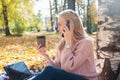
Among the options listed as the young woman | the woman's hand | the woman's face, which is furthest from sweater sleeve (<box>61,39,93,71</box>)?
the woman's face

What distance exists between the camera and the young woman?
12.3ft

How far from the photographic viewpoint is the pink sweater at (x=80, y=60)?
3791 millimetres

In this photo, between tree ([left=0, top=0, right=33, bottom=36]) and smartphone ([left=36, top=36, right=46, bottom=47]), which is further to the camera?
tree ([left=0, top=0, right=33, bottom=36])

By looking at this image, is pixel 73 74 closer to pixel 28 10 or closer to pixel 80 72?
pixel 80 72

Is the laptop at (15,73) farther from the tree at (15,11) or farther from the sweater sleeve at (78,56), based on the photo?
the tree at (15,11)

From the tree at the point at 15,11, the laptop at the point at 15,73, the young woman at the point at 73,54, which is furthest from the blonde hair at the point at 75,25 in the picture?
the tree at the point at 15,11

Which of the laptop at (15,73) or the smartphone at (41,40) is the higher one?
the smartphone at (41,40)

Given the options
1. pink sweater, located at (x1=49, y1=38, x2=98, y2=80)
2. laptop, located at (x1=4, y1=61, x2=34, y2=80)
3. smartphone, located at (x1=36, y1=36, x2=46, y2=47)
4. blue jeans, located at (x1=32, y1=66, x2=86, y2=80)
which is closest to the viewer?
blue jeans, located at (x1=32, y1=66, x2=86, y2=80)

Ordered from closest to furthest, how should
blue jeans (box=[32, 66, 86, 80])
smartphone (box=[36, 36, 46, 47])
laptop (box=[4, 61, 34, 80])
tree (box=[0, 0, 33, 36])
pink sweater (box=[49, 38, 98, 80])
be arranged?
blue jeans (box=[32, 66, 86, 80])
pink sweater (box=[49, 38, 98, 80])
smartphone (box=[36, 36, 46, 47])
laptop (box=[4, 61, 34, 80])
tree (box=[0, 0, 33, 36])

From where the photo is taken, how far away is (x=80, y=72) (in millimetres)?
3869

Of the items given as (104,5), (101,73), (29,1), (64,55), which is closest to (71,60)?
(64,55)

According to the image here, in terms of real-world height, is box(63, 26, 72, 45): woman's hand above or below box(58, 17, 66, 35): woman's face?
below

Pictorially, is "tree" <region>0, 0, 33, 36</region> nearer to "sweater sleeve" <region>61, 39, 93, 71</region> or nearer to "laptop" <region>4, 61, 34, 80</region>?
"laptop" <region>4, 61, 34, 80</region>

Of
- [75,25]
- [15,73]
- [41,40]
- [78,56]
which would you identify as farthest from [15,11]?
[78,56]
